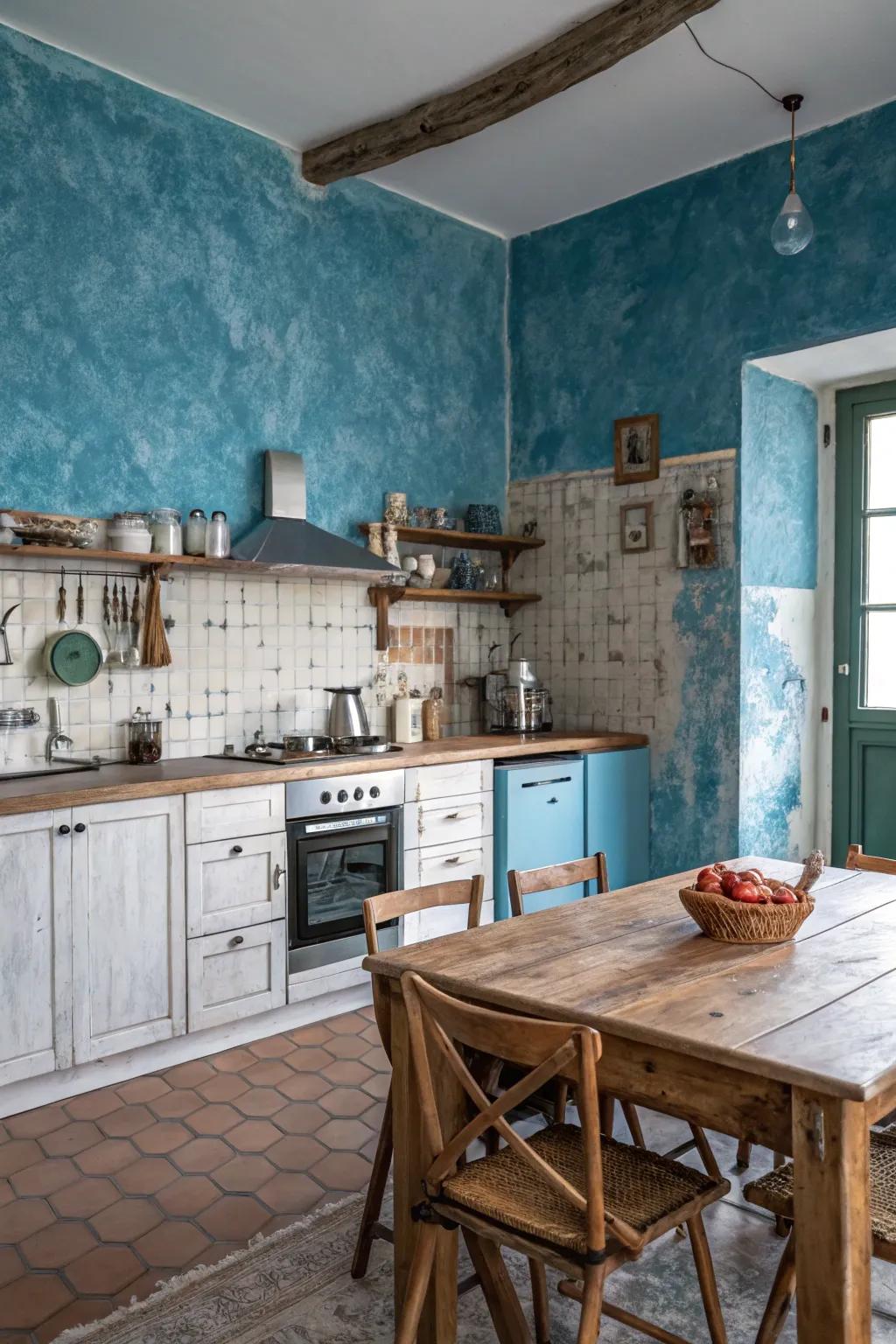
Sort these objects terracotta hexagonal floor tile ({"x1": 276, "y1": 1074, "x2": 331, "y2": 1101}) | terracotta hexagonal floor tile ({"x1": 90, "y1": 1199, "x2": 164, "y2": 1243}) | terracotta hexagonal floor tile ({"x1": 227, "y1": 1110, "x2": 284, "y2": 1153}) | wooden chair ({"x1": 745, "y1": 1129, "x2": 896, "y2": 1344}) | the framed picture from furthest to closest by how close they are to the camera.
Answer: the framed picture
terracotta hexagonal floor tile ({"x1": 276, "y1": 1074, "x2": 331, "y2": 1101})
terracotta hexagonal floor tile ({"x1": 227, "y1": 1110, "x2": 284, "y2": 1153})
terracotta hexagonal floor tile ({"x1": 90, "y1": 1199, "x2": 164, "y2": 1243})
wooden chair ({"x1": 745, "y1": 1129, "x2": 896, "y2": 1344})

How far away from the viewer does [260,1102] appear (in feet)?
10.5

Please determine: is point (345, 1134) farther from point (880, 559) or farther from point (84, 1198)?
point (880, 559)

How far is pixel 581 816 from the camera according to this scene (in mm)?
4746

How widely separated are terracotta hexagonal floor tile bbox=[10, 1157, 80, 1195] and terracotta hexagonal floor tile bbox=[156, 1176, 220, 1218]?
0.28 metres

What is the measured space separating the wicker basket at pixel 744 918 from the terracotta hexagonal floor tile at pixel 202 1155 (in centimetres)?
156

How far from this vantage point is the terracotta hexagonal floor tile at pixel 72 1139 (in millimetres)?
2906

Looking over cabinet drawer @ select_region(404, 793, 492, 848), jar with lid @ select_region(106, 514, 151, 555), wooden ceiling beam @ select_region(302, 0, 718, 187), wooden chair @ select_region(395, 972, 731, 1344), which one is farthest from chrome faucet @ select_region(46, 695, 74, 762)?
wooden ceiling beam @ select_region(302, 0, 718, 187)

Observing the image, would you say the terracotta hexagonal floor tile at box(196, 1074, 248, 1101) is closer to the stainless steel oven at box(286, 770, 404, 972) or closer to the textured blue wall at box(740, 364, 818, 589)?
the stainless steel oven at box(286, 770, 404, 972)

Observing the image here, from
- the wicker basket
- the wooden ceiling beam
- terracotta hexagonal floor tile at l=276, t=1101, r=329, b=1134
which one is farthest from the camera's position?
the wooden ceiling beam

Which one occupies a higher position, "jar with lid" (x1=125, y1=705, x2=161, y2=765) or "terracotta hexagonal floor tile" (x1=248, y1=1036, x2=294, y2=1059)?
"jar with lid" (x1=125, y1=705, x2=161, y2=765)

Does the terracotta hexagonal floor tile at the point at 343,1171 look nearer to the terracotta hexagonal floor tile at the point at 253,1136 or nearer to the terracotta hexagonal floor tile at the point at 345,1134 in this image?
the terracotta hexagonal floor tile at the point at 345,1134

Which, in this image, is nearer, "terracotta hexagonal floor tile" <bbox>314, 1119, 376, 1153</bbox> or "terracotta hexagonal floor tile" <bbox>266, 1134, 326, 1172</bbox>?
"terracotta hexagonal floor tile" <bbox>266, 1134, 326, 1172</bbox>

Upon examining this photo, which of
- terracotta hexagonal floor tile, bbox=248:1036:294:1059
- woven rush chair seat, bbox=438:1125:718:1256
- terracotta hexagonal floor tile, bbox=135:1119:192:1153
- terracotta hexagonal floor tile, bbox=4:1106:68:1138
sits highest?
woven rush chair seat, bbox=438:1125:718:1256

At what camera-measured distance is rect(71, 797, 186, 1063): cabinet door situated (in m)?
3.22
